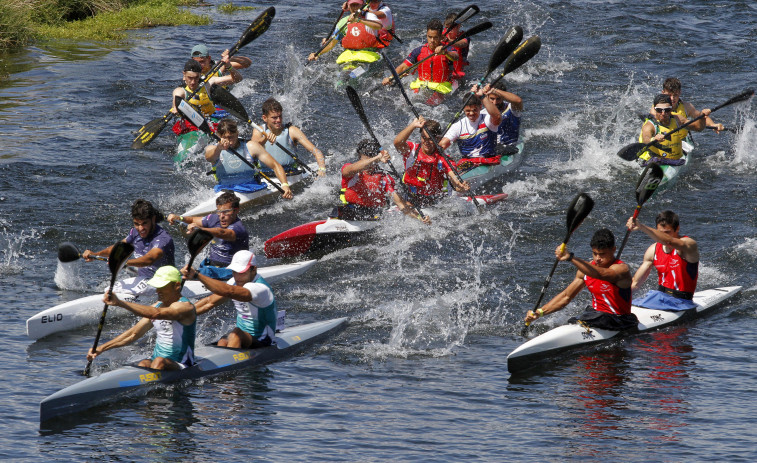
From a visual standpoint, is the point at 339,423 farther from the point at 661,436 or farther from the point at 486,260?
the point at 486,260

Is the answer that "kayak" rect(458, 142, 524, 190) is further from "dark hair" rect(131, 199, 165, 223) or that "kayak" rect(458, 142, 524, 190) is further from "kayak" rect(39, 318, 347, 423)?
"dark hair" rect(131, 199, 165, 223)

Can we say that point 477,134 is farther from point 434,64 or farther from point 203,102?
point 203,102

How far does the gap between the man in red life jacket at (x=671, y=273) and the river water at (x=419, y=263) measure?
36 cm

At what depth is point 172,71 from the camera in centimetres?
2008

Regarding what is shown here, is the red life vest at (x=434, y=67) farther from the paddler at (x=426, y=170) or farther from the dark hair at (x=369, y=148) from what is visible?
the dark hair at (x=369, y=148)

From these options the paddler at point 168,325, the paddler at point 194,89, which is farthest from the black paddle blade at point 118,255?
the paddler at point 194,89

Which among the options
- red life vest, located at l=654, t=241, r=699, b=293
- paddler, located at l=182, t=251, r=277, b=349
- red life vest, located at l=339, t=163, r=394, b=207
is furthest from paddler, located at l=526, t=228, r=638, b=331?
red life vest, located at l=339, t=163, r=394, b=207

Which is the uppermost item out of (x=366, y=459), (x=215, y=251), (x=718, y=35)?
(x=718, y=35)

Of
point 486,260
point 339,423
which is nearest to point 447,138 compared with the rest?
point 486,260

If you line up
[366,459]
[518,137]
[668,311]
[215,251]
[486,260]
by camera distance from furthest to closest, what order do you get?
[518,137]
[486,260]
[215,251]
[668,311]
[366,459]

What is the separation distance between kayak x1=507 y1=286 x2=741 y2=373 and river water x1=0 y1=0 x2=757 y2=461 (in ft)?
0.42

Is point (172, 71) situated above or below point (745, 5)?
below

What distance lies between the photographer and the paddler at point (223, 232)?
32.4ft

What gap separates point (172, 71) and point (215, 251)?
1083cm
